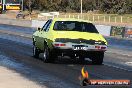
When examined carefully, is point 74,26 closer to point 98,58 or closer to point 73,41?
point 73,41

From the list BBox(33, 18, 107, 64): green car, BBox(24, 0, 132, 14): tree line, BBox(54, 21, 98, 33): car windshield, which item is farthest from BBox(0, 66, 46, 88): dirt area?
BBox(24, 0, 132, 14): tree line

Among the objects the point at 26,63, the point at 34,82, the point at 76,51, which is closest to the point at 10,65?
the point at 26,63

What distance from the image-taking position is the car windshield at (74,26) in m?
16.9

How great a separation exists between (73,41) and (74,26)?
1217mm

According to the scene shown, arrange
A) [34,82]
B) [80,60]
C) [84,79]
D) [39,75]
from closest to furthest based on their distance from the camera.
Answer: [84,79], [34,82], [39,75], [80,60]

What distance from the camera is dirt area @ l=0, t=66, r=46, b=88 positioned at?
1051 cm

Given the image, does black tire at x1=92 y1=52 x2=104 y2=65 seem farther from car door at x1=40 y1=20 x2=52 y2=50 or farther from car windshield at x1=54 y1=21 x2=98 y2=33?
car door at x1=40 y1=20 x2=52 y2=50

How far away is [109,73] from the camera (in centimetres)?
1356

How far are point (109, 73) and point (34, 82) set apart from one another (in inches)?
124

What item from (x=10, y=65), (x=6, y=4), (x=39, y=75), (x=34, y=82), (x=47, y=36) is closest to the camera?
(x=34, y=82)

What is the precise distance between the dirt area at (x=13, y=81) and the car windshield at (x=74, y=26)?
3.89 m

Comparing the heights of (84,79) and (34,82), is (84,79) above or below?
above

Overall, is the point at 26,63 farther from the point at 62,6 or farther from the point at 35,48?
the point at 62,6

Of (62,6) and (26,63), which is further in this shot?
(62,6)
